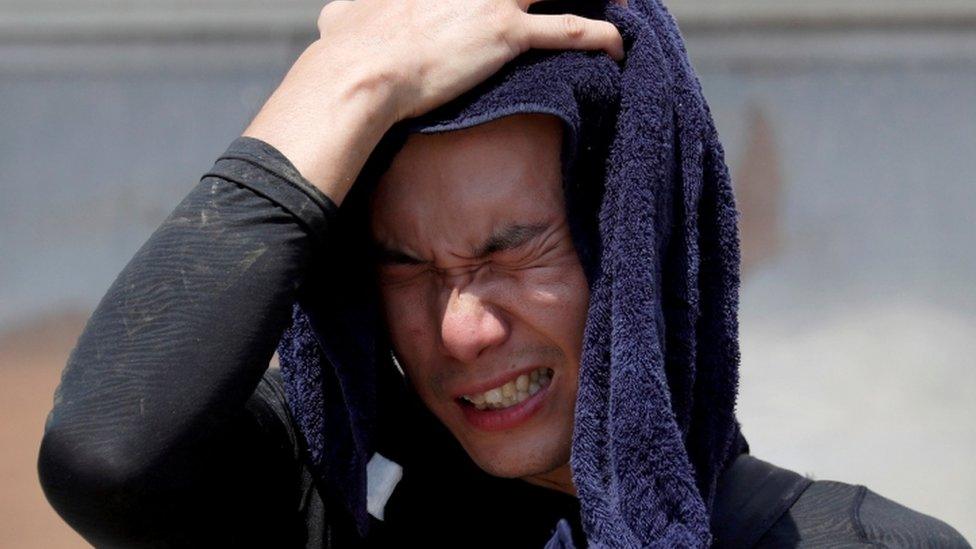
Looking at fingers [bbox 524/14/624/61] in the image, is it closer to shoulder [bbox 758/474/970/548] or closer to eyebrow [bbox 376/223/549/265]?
eyebrow [bbox 376/223/549/265]

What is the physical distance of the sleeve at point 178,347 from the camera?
4.59ft

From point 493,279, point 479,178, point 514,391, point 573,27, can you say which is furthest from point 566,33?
point 514,391

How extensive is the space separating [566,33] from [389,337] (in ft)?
1.52

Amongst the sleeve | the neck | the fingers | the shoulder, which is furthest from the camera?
the neck

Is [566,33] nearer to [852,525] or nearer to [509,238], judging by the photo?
[509,238]

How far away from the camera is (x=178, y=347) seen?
141 cm

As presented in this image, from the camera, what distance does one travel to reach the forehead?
159 cm

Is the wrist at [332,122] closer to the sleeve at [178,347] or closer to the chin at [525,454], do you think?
the sleeve at [178,347]

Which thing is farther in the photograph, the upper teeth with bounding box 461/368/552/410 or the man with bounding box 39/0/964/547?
the upper teeth with bounding box 461/368/552/410

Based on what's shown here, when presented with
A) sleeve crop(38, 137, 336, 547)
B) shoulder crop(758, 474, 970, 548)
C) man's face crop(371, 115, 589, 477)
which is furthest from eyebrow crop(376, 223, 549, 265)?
shoulder crop(758, 474, 970, 548)

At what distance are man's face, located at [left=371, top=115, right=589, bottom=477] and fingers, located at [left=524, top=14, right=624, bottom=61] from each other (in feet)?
0.33

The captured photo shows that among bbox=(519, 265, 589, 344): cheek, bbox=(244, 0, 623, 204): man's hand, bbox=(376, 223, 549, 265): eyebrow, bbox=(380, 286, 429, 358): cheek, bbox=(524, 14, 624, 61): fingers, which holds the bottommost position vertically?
bbox=(380, 286, 429, 358): cheek

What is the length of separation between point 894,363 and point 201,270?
1.73m

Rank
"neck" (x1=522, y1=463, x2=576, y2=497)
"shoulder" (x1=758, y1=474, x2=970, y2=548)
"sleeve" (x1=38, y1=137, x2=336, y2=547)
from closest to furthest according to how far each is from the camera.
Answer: "sleeve" (x1=38, y1=137, x2=336, y2=547) < "shoulder" (x1=758, y1=474, x2=970, y2=548) < "neck" (x1=522, y1=463, x2=576, y2=497)
